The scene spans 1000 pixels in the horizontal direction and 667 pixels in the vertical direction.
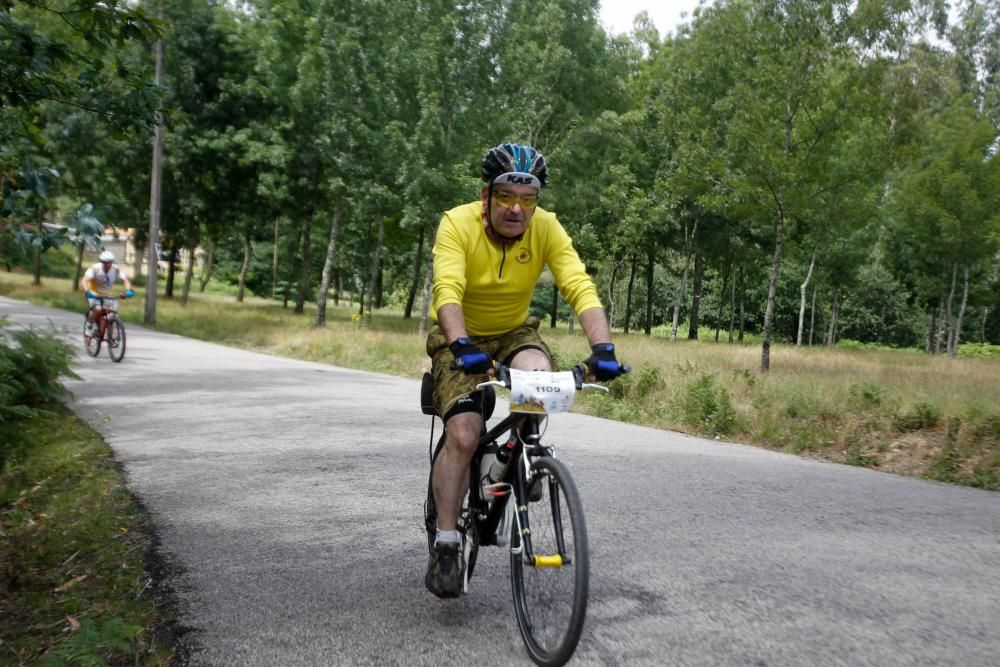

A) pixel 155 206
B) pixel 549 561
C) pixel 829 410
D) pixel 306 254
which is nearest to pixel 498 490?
pixel 549 561

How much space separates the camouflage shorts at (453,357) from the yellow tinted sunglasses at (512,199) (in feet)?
1.78

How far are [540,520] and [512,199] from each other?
1.33 m

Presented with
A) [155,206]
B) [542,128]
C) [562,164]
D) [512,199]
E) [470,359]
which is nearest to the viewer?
[470,359]

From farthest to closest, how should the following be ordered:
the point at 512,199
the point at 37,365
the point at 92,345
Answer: the point at 92,345
the point at 37,365
the point at 512,199

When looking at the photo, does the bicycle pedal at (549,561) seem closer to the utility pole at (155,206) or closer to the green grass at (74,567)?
the green grass at (74,567)

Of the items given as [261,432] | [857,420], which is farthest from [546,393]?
[857,420]

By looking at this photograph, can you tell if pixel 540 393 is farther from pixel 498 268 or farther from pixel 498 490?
pixel 498 268

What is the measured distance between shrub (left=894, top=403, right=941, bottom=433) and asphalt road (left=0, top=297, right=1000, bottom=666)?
1589mm

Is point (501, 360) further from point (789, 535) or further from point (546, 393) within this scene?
point (789, 535)

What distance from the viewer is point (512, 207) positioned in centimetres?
319

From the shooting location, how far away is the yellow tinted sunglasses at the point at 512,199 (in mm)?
3182

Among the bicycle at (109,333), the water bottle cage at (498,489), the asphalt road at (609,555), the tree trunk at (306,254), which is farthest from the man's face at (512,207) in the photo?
the tree trunk at (306,254)

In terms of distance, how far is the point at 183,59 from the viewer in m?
27.9

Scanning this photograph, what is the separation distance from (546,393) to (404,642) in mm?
1149
